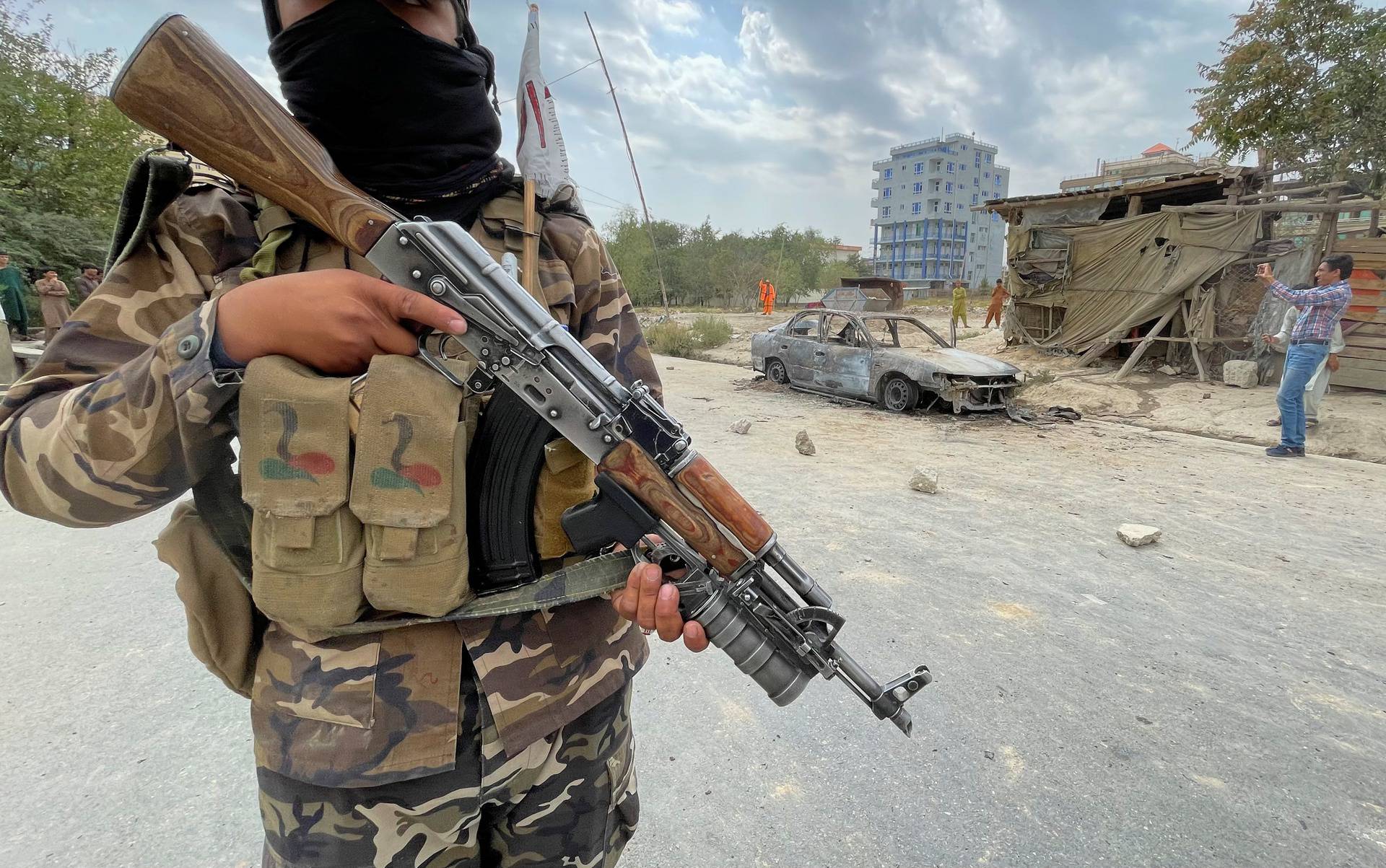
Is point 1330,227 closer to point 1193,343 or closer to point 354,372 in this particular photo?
point 1193,343

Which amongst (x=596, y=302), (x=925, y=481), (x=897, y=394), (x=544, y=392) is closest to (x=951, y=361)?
(x=897, y=394)

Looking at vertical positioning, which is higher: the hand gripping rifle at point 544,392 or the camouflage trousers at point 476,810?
the hand gripping rifle at point 544,392

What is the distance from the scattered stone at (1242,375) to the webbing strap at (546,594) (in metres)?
10.7

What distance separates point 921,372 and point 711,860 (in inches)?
272

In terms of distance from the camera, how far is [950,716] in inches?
92.8

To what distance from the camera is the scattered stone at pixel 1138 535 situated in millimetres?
3918

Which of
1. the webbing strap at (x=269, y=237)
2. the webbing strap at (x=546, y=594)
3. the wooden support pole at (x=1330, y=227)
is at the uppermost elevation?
the wooden support pole at (x=1330, y=227)

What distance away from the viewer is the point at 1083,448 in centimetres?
646

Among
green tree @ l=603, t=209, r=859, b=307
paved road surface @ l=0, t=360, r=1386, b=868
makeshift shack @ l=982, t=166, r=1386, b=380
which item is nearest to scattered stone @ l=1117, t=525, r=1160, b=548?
paved road surface @ l=0, t=360, r=1386, b=868

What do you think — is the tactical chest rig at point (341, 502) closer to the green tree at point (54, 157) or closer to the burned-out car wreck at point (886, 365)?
the burned-out car wreck at point (886, 365)

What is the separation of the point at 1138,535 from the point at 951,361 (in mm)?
4293

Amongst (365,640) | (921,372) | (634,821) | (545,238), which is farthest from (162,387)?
(921,372)

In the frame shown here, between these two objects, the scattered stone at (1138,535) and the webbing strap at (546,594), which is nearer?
the webbing strap at (546,594)

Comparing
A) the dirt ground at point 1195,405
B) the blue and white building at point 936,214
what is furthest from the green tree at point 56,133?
the blue and white building at point 936,214
